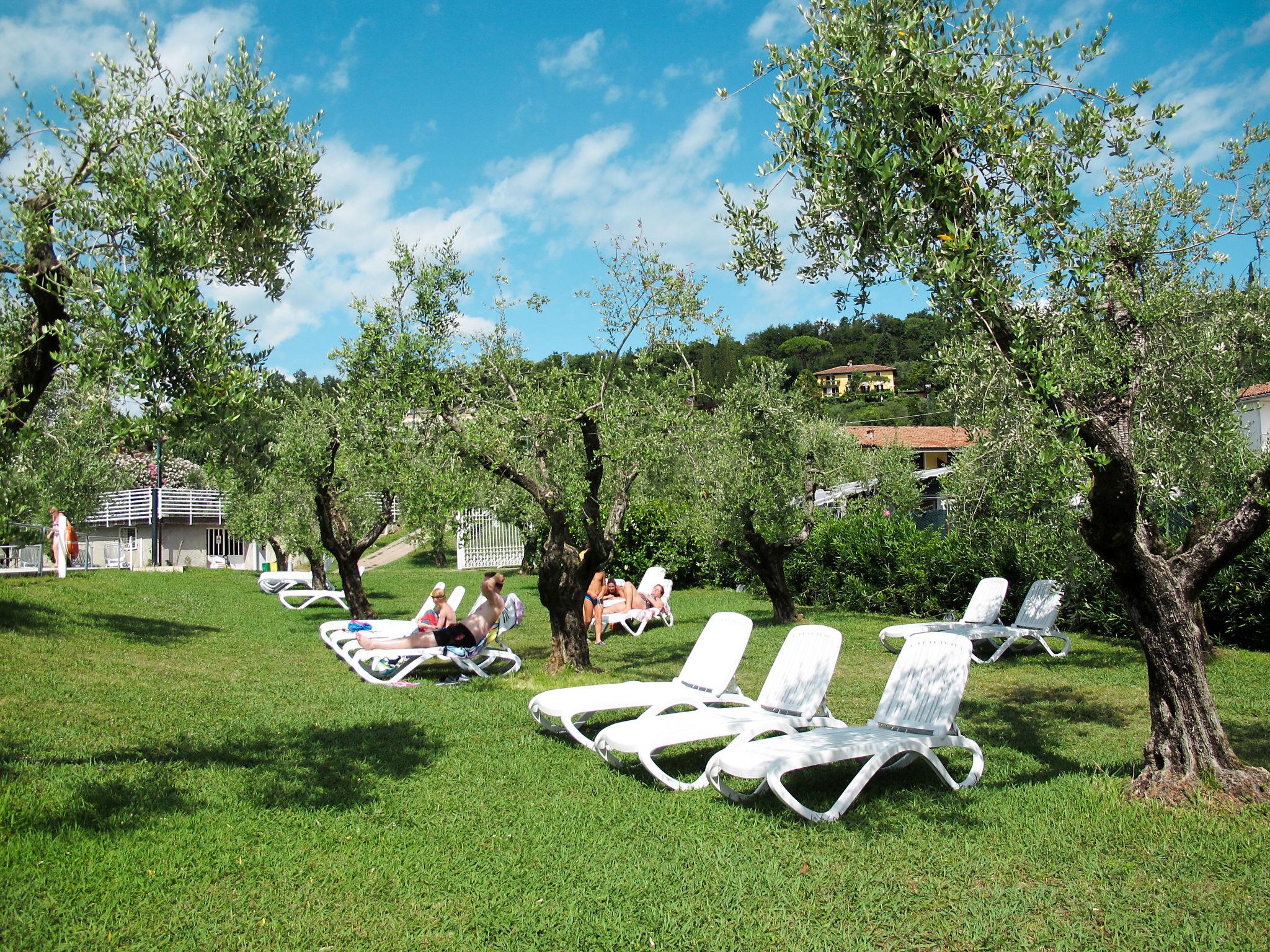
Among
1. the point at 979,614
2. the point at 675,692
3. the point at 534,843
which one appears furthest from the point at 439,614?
the point at 979,614

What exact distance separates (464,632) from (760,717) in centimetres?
504

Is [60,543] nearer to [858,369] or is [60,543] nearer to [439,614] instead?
[439,614]

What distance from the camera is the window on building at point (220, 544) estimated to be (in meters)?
39.6

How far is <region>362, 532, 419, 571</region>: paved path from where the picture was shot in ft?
121

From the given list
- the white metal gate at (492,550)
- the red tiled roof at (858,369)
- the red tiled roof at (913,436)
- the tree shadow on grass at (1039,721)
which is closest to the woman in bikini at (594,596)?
the tree shadow on grass at (1039,721)

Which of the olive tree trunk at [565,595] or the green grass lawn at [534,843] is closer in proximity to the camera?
the green grass lawn at [534,843]

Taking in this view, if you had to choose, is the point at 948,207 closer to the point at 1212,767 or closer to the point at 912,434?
the point at 1212,767

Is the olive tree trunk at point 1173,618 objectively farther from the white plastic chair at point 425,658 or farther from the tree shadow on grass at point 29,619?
the tree shadow on grass at point 29,619

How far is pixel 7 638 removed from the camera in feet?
36.0

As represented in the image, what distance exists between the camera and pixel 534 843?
16.1ft

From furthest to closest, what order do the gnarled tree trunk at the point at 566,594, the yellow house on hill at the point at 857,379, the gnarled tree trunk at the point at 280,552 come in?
the yellow house on hill at the point at 857,379 → the gnarled tree trunk at the point at 280,552 → the gnarled tree trunk at the point at 566,594

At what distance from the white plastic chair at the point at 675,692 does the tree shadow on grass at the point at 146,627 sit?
25.3 feet

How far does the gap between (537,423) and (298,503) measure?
11724 millimetres

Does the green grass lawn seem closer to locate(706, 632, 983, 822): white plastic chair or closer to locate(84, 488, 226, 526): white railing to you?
locate(706, 632, 983, 822): white plastic chair
